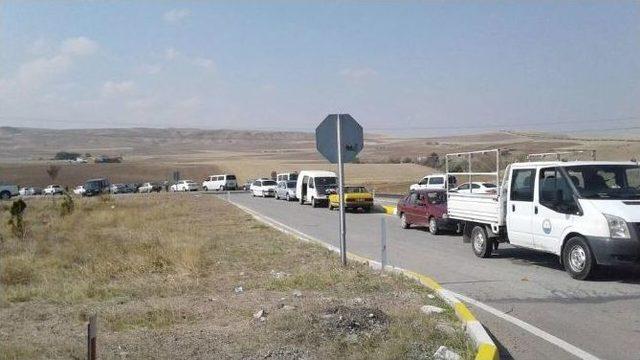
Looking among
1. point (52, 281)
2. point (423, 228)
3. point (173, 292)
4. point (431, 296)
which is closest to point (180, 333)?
point (173, 292)

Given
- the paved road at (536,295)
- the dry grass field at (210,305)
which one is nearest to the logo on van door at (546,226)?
the paved road at (536,295)

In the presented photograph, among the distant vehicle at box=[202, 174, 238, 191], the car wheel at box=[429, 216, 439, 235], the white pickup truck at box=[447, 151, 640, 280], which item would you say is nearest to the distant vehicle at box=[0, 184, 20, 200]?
the distant vehicle at box=[202, 174, 238, 191]

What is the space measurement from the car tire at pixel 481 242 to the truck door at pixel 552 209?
187 cm

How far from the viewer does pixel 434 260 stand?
47.5ft

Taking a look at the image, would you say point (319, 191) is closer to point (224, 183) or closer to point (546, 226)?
point (546, 226)


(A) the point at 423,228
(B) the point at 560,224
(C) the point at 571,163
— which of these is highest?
(C) the point at 571,163

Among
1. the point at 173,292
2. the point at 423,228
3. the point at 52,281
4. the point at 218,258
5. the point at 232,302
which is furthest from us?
the point at 423,228

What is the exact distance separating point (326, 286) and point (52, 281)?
490 centimetres

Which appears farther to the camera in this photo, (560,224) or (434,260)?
(434,260)

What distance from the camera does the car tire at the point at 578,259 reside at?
1093cm

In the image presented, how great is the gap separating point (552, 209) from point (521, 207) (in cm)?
86

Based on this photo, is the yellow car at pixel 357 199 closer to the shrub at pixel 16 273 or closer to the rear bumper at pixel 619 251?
the shrub at pixel 16 273

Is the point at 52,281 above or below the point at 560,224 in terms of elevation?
below

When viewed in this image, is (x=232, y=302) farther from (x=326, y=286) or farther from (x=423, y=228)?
(x=423, y=228)
